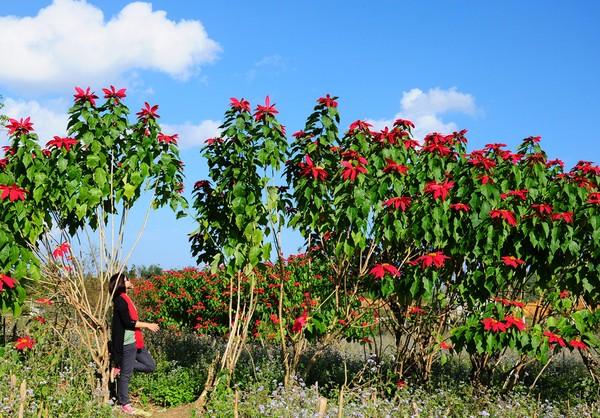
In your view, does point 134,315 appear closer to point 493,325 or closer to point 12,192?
point 12,192

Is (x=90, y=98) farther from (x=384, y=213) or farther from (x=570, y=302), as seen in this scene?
(x=570, y=302)

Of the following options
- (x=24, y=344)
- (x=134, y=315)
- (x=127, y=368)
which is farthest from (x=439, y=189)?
(x=24, y=344)

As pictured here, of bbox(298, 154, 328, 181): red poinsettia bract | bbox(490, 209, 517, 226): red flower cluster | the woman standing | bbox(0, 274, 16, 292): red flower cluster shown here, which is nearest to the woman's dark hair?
the woman standing

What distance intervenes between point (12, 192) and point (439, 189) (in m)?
4.04

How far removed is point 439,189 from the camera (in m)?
5.96

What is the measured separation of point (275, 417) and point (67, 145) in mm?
3415

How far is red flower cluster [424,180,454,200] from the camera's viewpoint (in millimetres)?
5957

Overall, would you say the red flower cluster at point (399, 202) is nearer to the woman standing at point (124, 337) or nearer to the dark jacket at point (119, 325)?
the woman standing at point (124, 337)

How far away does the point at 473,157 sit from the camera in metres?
6.31

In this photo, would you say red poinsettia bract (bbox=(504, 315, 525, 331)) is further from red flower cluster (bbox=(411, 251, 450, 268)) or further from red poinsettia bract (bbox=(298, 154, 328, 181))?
red poinsettia bract (bbox=(298, 154, 328, 181))

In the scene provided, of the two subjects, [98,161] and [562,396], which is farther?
[562,396]

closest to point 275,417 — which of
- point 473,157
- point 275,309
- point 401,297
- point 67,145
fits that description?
point 401,297

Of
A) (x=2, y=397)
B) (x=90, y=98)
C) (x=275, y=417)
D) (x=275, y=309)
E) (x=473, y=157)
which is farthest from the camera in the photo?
(x=275, y=309)

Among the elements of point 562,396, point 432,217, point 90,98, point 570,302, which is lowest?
point 562,396
